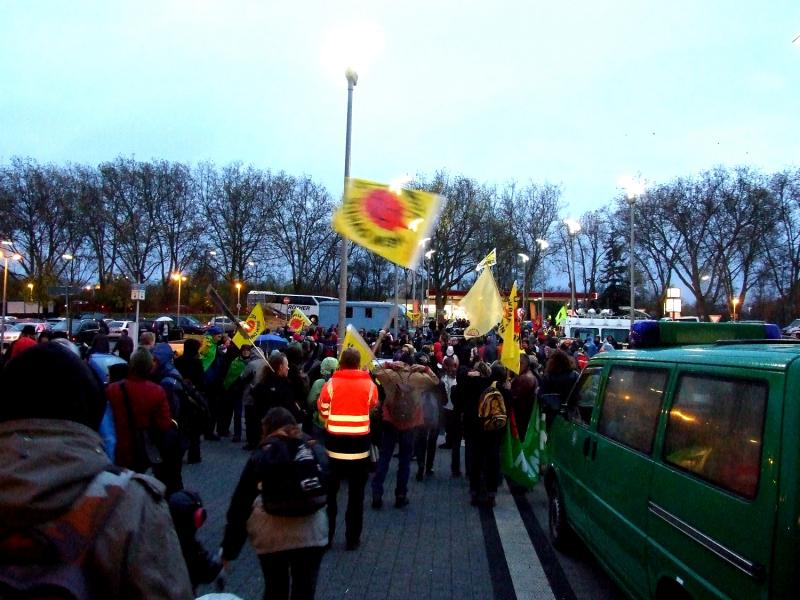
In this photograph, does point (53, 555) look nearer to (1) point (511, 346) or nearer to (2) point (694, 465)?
(2) point (694, 465)

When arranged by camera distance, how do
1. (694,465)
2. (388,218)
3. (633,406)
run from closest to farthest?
(694,465)
(633,406)
(388,218)

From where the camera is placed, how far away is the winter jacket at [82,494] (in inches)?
63.7

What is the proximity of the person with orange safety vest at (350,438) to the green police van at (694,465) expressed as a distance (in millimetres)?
1824

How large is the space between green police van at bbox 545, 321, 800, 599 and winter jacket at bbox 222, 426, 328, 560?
192cm

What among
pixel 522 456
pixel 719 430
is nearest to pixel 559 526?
pixel 522 456

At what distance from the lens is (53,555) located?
1607 millimetres

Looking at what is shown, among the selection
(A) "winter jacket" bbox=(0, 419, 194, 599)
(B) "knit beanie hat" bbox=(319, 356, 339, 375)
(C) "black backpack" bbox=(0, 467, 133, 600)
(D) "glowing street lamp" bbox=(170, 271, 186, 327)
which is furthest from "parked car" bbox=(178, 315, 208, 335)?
(C) "black backpack" bbox=(0, 467, 133, 600)

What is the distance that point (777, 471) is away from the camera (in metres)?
2.94

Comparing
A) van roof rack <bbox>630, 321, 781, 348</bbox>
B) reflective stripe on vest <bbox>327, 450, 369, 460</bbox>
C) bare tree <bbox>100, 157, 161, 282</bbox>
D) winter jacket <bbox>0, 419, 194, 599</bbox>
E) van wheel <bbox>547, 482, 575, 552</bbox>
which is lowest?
van wheel <bbox>547, 482, 575, 552</bbox>

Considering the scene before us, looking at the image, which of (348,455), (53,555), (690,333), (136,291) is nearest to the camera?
(53,555)

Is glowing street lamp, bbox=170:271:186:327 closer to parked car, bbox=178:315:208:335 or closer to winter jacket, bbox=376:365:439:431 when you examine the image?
parked car, bbox=178:315:208:335

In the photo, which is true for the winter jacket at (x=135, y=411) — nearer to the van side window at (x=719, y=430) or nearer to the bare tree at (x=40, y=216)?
the van side window at (x=719, y=430)

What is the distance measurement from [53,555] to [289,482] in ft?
7.36

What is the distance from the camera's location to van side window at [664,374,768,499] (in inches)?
125
